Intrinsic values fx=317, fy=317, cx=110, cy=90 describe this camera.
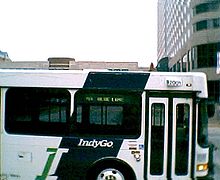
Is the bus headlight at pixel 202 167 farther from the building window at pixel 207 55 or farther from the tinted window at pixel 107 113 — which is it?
the building window at pixel 207 55

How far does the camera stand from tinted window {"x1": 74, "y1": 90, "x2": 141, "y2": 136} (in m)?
6.94

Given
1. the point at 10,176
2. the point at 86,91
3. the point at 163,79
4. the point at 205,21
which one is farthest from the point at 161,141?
the point at 205,21

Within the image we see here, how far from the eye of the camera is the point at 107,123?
6984mm

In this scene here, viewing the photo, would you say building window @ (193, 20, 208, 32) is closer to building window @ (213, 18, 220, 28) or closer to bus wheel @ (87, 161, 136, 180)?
building window @ (213, 18, 220, 28)

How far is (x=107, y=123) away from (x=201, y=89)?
2.17 meters

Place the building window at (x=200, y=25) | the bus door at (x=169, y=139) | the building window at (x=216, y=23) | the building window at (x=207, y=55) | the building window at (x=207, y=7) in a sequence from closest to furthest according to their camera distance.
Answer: the bus door at (x=169, y=139) < the building window at (x=207, y=55) < the building window at (x=216, y=23) < the building window at (x=207, y=7) < the building window at (x=200, y=25)

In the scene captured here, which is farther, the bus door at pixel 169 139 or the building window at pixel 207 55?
the building window at pixel 207 55

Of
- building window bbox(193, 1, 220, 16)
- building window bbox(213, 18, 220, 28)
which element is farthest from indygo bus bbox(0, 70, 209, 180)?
building window bbox(193, 1, 220, 16)

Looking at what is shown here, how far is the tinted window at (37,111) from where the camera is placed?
705 cm

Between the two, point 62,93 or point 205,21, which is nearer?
point 62,93

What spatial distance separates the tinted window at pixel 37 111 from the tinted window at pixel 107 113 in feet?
1.06

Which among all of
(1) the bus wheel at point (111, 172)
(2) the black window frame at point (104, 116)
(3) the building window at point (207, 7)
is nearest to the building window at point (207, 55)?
(3) the building window at point (207, 7)

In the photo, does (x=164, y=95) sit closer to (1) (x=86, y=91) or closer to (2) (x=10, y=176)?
(1) (x=86, y=91)

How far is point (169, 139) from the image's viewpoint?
6.87m
